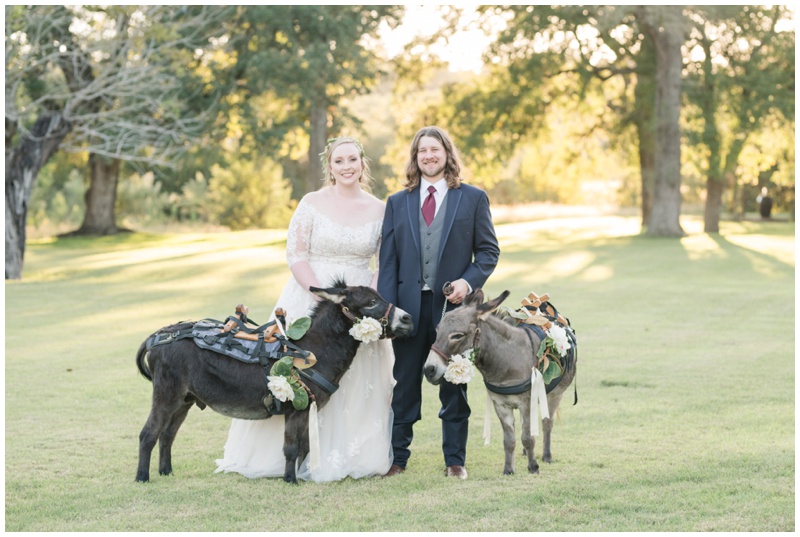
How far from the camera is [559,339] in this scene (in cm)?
645

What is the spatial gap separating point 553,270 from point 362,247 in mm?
17561

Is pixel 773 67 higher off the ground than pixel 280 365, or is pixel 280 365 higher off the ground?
pixel 773 67

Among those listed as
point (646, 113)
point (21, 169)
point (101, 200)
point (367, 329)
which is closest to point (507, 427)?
point (367, 329)

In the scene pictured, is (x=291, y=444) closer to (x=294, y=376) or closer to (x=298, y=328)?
(x=294, y=376)

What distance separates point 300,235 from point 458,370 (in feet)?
5.53

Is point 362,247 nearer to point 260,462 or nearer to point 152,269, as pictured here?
point 260,462

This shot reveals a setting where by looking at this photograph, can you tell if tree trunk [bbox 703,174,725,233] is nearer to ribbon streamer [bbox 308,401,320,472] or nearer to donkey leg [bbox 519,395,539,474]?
donkey leg [bbox 519,395,539,474]

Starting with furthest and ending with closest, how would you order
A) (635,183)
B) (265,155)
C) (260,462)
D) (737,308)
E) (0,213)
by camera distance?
(635,183)
(265,155)
(0,213)
(737,308)
(260,462)

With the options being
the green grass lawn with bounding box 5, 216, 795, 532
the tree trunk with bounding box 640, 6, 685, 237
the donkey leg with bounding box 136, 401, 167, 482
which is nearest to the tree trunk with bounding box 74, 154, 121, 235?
the green grass lawn with bounding box 5, 216, 795, 532

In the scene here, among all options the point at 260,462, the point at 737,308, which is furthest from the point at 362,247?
the point at 737,308

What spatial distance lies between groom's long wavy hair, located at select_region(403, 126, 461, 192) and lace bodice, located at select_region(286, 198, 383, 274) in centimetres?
46

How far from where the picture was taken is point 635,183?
66.0 metres

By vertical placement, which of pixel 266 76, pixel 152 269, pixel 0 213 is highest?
pixel 266 76

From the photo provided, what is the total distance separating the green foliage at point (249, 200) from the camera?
47.0 m
